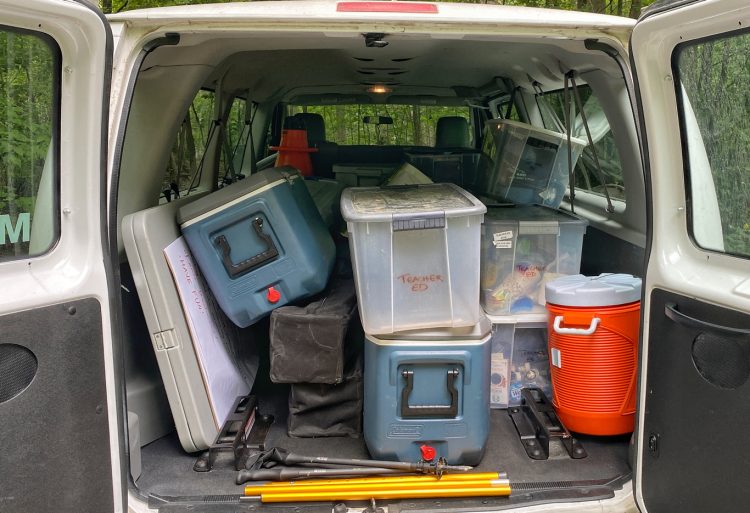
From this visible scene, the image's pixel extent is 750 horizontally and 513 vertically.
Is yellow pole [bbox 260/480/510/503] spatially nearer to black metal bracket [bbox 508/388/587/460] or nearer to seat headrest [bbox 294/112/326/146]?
black metal bracket [bbox 508/388/587/460]

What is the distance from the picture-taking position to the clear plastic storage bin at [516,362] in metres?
2.69

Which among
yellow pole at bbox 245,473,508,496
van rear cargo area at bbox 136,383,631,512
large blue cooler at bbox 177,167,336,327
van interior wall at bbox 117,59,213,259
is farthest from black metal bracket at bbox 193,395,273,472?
van interior wall at bbox 117,59,213,259

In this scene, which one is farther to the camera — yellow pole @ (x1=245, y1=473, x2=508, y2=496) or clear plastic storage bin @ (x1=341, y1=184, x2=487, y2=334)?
clear plastic storage bin @ (x1=341, y1=184, x2=487, y2=334)

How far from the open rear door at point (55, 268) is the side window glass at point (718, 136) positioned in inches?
59.8

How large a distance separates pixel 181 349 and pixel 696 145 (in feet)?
5.90

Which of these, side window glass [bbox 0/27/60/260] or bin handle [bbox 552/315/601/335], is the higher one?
side window glass [bbox 0/27/60/260]

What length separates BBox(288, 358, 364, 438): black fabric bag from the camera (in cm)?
246

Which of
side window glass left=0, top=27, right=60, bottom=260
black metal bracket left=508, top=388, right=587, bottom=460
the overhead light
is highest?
side window glass left=0, top=27, right=60, bottom=260

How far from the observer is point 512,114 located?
14.6 ft

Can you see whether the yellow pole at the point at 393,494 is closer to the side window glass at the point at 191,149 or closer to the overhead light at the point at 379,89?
the side window glass at the point at 191,149

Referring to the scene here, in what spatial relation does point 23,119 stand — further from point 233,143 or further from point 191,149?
point 233,143

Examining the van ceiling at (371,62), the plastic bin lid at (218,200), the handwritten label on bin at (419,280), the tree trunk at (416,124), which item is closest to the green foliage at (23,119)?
the van ceiling at (371,62)

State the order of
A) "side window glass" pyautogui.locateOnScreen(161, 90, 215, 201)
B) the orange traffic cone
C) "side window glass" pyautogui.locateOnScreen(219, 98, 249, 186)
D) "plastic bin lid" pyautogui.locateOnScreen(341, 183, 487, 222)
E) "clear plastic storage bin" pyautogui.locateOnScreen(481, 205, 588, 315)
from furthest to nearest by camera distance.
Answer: the orange traffic cone, "side window glass" pyautogui.locateOnScreen(219, 98, 249, 186), "side window glass" pyautogui.locateOnScreen(161, 90, 215, 201), "clear plastic storage bin" pyautogui.locateOnScreen(481, 205, 588, 315), "plastic bin lid" pyautogui.locateOnScreen(341, 183, 487, 222)

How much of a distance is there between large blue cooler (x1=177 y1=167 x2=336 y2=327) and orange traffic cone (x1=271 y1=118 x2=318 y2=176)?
202 cm
